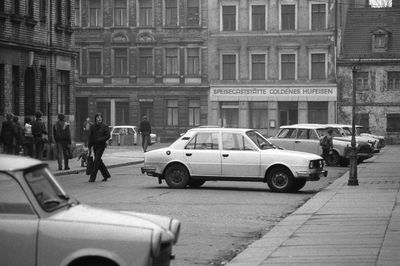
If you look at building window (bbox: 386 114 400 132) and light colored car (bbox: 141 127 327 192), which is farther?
building window (bbox: 386 114 400 132)

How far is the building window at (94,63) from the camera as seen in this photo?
237 ft

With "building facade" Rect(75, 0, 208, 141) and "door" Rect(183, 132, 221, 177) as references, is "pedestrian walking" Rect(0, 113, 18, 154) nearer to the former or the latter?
"door" Rect(183, 132, 221, 177)

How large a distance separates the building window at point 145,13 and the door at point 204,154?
4860 centimetres

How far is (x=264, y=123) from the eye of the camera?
70000mm

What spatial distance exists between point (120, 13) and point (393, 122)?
21.6m

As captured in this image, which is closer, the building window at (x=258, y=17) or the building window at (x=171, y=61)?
the building window at (x=258, y=17)

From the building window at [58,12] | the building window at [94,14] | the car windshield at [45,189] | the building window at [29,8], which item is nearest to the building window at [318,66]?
the building window at [94,14]

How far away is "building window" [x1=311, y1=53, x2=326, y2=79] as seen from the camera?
69312mm

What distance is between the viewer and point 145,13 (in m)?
71.6

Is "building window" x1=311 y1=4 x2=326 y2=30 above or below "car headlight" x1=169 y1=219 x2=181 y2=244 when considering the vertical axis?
above

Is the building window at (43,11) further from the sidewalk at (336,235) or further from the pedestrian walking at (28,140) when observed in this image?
the sidewalk at (336,235)

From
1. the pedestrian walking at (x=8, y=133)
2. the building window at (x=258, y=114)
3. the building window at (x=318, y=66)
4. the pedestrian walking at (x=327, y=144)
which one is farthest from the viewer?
the building window at (x=258, y=114)

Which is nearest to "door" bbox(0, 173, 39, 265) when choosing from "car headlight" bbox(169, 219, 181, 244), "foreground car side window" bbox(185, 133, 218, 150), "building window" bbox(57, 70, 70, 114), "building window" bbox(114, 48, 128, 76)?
"car headlight" bbox(169, 219, 181, 244)

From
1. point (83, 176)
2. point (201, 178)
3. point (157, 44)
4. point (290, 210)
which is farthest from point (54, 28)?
point (157, 44)
